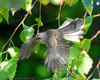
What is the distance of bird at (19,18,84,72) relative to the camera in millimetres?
520

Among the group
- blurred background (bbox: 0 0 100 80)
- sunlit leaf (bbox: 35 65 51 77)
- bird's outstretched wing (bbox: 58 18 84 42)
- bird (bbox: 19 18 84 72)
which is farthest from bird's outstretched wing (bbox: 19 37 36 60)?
sunlit leaf (bbox: 35 65 51 77)

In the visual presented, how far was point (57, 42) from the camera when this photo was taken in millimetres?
537

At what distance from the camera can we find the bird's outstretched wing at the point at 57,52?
52cm

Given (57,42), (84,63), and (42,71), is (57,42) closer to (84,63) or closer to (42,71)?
(84,63)

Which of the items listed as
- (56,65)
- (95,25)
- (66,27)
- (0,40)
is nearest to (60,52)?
(56,65)

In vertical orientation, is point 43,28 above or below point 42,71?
above

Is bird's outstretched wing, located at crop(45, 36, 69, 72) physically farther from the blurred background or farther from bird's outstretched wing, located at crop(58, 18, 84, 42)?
the blurred background

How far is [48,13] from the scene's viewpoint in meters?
1.37

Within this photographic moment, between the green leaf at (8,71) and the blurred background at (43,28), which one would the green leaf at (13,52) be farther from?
the blurred background at (43,28)

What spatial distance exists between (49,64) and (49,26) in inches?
32.6

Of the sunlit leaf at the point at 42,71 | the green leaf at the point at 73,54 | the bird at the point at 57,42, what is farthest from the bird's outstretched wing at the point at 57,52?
A: the sunlit leaf at the point at 42,71

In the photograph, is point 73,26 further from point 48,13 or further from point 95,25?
point 48,13

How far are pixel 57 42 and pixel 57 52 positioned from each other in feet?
0.09

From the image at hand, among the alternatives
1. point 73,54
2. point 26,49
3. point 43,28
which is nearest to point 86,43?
point 73,54
